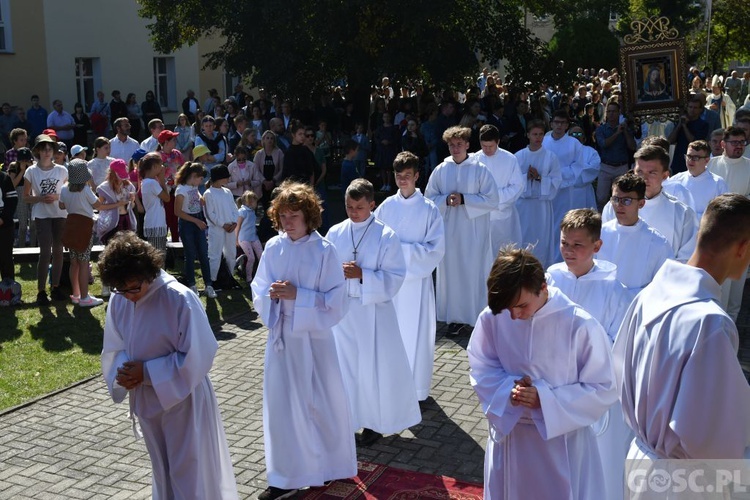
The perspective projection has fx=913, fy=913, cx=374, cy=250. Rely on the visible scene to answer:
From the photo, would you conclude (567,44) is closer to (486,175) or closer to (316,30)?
(316,30)

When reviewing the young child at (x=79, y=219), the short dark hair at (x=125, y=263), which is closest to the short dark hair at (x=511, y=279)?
the short dark hair at (x=125, y=263)

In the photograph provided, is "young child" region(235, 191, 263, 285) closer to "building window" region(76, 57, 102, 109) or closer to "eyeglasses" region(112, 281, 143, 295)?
"eyeglasses" region(112, 281, 143, 295)

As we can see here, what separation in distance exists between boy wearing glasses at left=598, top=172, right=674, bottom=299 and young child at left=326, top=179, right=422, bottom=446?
1.61 m

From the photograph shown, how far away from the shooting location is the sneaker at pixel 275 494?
619 cm

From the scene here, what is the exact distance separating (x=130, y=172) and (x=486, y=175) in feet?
18.7

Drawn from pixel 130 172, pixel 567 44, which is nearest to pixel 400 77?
pixel 130 172

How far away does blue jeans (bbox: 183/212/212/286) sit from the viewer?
11766 mm

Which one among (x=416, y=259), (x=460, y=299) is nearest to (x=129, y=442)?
(x=416, y=259)

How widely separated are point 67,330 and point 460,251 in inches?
180

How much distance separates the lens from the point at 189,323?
5.13m

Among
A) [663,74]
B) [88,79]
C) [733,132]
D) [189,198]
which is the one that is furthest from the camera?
[88,79]

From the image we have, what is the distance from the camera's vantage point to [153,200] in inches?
465

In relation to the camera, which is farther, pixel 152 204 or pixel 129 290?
pixel 152 204

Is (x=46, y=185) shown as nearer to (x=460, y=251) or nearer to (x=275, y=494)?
(x=460, y=251)
